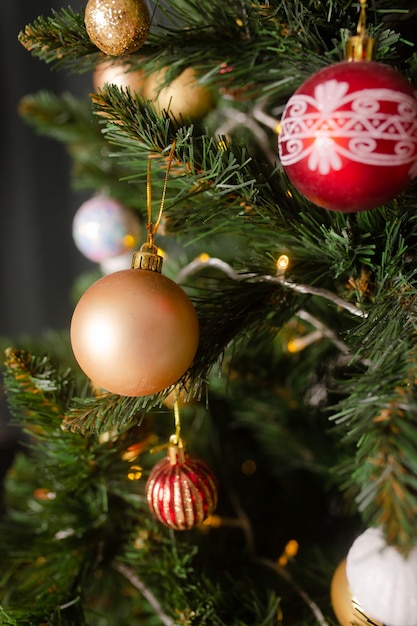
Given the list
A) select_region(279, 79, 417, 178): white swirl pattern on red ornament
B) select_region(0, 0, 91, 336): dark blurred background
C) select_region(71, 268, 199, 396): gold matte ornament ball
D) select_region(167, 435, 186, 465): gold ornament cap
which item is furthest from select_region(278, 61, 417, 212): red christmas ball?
select_region(0, 0, 91, 336): dark blurred background

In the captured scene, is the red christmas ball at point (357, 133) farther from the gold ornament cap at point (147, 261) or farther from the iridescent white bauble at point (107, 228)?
the iridescent white bauble at point (107, 228)

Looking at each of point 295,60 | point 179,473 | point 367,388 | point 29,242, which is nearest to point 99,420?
point 179,473

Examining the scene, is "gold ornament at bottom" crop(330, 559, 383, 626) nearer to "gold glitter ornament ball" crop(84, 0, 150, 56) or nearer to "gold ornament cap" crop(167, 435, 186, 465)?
"gold ornament cap" crop(167, 435, 186, 465)

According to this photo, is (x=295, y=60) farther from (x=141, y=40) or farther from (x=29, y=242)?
(x=29, y=242)

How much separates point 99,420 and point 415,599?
0.23m

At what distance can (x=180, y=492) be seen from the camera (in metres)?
0.40

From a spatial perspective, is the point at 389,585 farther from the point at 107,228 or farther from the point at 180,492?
the point at 107,228

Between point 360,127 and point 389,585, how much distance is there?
26 cm

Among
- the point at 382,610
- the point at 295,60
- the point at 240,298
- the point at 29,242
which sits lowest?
the point at 29,242

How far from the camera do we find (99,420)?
→ 0.38 meters

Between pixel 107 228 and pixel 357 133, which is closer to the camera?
pixel 357 133

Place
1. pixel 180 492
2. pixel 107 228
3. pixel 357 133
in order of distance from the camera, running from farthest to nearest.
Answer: pixel 107 228 → pixel 180 492 → pixel 357 133

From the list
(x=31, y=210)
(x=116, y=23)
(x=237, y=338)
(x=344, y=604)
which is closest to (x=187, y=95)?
(x=116, y=23)

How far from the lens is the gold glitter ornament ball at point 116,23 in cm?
36
